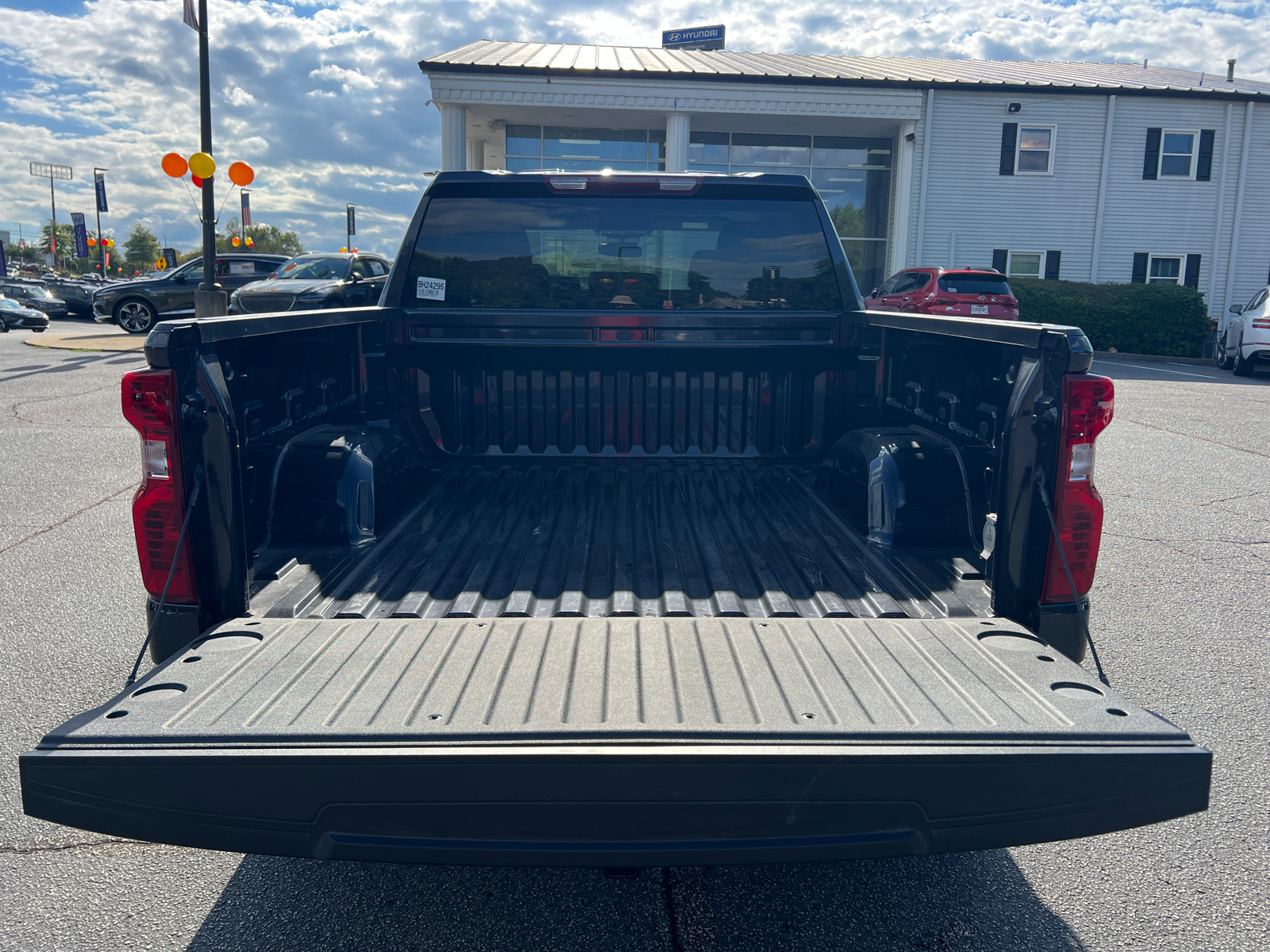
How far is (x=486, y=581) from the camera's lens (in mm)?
2965

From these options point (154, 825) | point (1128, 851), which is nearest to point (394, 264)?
point (154, 825)

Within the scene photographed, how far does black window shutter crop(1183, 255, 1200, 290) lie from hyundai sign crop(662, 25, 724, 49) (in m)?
16.5

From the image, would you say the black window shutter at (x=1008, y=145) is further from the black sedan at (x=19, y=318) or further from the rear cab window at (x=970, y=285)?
the black sedan at (x=19, y=318)

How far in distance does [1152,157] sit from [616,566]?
99.1 feet

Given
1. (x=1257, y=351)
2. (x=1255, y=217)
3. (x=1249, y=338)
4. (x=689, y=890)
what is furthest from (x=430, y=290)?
(x=1255, y=217)

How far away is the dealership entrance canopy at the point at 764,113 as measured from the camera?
23.4 metres

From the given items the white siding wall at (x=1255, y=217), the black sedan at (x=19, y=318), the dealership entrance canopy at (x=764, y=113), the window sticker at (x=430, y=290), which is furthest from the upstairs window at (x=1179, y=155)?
the black sedan at (x=19, y=318)

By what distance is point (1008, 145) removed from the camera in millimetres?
26719

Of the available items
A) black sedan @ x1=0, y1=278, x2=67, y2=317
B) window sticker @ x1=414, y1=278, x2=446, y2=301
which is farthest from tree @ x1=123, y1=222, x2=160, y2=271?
window sticker @ x1=414, y1=278, x2=446, y2=301

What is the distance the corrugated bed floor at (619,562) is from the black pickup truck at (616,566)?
2 centimetres

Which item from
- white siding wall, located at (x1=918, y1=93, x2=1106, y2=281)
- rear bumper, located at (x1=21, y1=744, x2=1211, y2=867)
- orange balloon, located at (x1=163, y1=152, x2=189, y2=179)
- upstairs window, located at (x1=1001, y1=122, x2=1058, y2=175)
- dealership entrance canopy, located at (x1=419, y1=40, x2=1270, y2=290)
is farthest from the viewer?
upstairs window, located at (x1=1001, y1=122, x2=1058, y2=175)

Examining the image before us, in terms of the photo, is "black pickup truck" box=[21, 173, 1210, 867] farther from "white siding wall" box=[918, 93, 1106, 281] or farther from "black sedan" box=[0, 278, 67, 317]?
"black sedan" box=[0, 278, 67, 317]

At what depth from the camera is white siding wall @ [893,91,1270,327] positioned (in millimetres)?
26422

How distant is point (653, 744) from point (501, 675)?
0.48m
